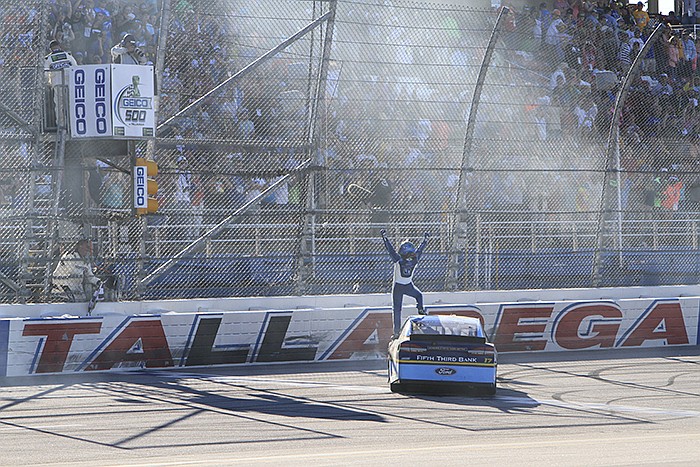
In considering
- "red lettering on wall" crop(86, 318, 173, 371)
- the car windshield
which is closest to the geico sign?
"red lettering on wall" crop(86, 318, 173, 371)

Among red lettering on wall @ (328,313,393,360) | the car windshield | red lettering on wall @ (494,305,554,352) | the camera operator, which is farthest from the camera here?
red lettering on wall @ (494,305,554,352)

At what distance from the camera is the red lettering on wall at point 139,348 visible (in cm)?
1441

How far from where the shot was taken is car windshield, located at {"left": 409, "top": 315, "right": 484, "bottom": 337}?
41.1 feet

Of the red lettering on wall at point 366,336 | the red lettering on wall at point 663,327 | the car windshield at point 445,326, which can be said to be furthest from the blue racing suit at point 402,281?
the red lettering on wall at point 663,327

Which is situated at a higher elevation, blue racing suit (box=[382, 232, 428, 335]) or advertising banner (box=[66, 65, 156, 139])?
advertising banner (box=[66, 65, 156, 139])

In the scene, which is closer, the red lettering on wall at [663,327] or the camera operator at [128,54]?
the camera operator at [128,54]

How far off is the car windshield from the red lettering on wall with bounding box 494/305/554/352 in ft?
10.8

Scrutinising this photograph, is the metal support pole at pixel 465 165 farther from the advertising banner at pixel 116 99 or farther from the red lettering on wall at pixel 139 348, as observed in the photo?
the advertising banner at pixel 116 99

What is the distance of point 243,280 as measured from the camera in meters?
15.1

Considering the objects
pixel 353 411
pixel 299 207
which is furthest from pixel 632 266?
pixel 353 411

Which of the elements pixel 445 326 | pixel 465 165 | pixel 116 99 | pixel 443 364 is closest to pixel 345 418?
pixel 443 364

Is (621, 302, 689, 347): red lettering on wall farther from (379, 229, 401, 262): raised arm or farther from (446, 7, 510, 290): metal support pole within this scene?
(379, 229, 401, 262): raised arm

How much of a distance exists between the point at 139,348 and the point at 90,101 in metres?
3.40

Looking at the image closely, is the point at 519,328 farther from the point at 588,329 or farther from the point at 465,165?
the point at 465,165
